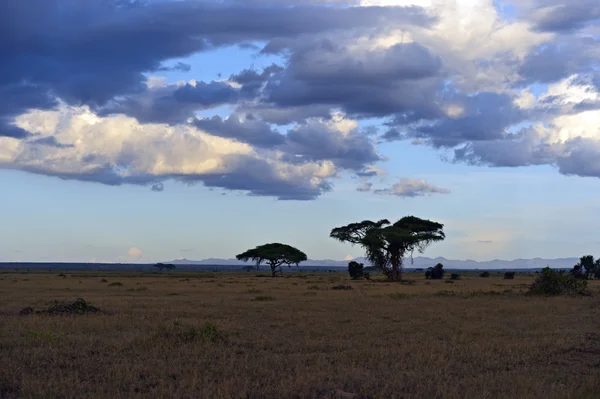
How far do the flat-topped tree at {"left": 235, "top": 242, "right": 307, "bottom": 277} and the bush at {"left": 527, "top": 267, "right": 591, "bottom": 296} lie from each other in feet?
244

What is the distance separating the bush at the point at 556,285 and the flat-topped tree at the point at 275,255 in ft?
244

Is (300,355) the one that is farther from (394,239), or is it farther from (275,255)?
(275,255)

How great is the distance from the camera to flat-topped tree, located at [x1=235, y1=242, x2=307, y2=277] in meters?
116

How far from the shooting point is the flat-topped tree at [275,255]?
116 meters

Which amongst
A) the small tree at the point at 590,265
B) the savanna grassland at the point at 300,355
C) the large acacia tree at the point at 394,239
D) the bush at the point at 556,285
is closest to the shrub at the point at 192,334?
the savanna grassland at the point at 300,355

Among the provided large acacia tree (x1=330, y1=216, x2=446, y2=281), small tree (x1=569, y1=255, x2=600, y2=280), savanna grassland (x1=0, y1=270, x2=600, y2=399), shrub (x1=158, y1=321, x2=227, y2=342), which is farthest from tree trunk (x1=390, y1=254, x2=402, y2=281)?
shrub (x1=158, y1=321, x2=227, y2=342)

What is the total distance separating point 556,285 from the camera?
4050 cm

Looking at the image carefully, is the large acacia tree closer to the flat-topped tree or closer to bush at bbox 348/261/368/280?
bush at bbox 348/261/368/280

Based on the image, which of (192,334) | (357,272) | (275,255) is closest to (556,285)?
(192,334)

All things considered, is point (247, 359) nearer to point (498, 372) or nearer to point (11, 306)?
point (498, 372)

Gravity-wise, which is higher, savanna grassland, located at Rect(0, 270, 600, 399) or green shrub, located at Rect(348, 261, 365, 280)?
green shrub, located at Rect(348, 261, 365, 280)

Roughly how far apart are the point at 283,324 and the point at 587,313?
1326 centimetres

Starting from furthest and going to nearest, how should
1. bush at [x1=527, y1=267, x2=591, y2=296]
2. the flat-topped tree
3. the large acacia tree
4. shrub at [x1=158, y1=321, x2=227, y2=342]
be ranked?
the flat-topped tree → the large acacia tree → bush at [x1=527, y1=267, x2=591, y2=296] → shrub at [x1=158, y1=321, x2=227, y2=342]

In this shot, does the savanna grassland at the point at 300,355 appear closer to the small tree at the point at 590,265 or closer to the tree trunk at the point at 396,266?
the tree trunk at the point at 396,266
